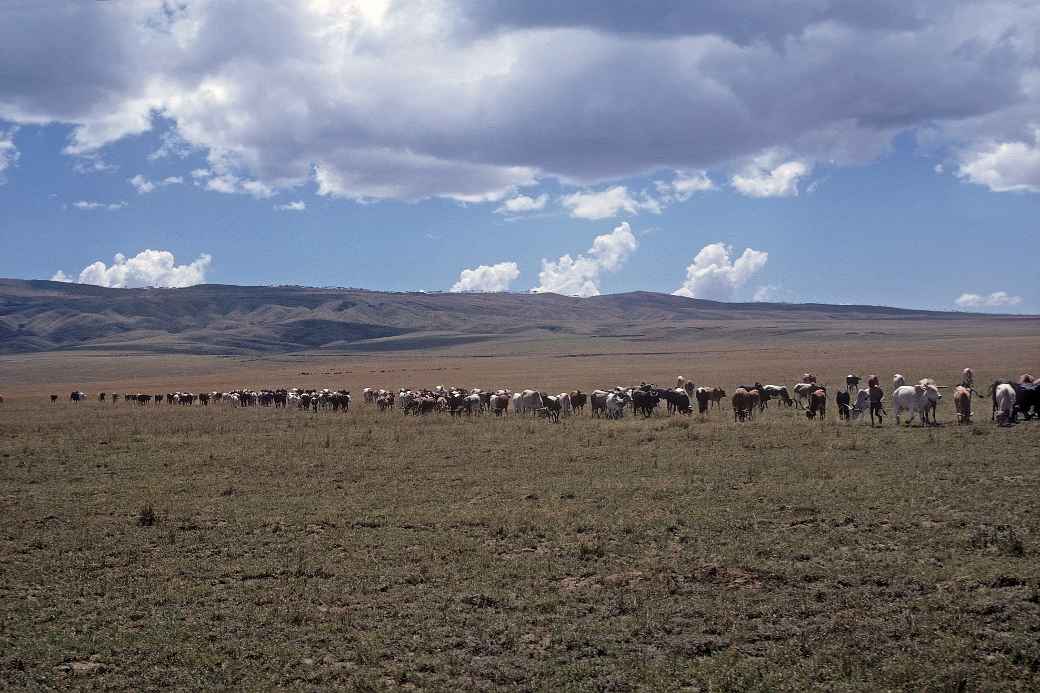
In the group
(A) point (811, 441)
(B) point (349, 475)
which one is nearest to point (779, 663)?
(B) point (349, 475)

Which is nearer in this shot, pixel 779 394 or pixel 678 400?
pixel 678 400

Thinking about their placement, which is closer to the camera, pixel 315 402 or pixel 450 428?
pixel 450 428

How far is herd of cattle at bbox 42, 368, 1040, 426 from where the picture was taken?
25.6 metres

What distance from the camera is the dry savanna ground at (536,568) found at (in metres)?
8.15

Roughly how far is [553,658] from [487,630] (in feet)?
3.24

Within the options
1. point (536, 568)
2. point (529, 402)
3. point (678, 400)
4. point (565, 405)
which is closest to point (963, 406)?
point (678, 400)

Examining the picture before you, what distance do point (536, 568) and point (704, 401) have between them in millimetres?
23047

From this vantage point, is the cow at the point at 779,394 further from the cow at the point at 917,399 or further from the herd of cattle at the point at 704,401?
the cow at the point at 917,399

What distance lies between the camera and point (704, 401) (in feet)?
109

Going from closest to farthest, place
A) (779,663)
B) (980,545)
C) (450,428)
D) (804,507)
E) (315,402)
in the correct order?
(779,663) → (980,545) → (804,507) → (450,428) → (315,402)

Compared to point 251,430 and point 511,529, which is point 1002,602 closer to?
point 511,529

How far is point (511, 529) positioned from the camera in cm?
1308

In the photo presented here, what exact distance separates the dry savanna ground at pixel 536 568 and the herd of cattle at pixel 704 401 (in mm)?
4362

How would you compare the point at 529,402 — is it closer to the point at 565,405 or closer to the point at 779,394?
the point at 565,405
